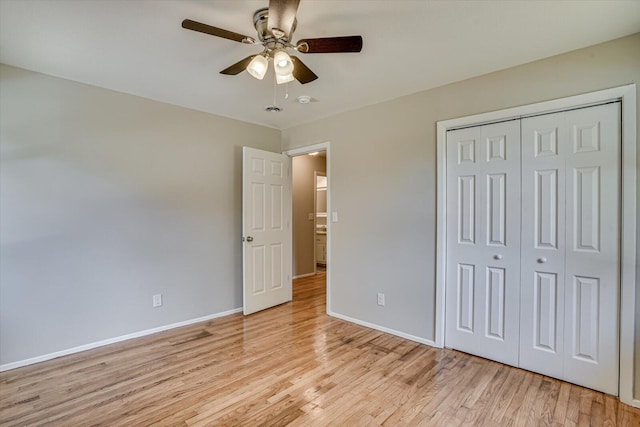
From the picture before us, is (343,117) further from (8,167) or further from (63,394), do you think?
(63,394)

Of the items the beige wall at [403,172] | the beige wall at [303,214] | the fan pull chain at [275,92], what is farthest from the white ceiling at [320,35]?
the beige wall at [303,214]

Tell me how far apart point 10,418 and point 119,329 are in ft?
3.57

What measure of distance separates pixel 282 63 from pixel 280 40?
0.39ft

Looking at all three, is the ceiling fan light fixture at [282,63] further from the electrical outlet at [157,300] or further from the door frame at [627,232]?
the electrical outlet at [157,300]

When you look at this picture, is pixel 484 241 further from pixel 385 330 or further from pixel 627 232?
pixel 385 330

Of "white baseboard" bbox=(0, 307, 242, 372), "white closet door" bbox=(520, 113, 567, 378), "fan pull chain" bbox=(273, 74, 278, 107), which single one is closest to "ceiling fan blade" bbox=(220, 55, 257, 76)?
"fan pull chain" bbox=(273, 74, 278, 107)

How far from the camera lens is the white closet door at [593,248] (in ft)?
6.78

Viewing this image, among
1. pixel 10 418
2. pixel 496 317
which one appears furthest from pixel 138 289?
pixel 496 317

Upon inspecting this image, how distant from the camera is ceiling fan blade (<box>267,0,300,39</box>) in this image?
4.62 ft

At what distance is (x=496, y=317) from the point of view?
255 cm

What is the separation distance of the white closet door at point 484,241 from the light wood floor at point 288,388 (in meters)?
0.22

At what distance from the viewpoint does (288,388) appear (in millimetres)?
2186

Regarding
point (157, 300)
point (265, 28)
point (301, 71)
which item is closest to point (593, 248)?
point (301, 71)

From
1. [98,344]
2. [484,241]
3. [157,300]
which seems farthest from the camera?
[157,300]
